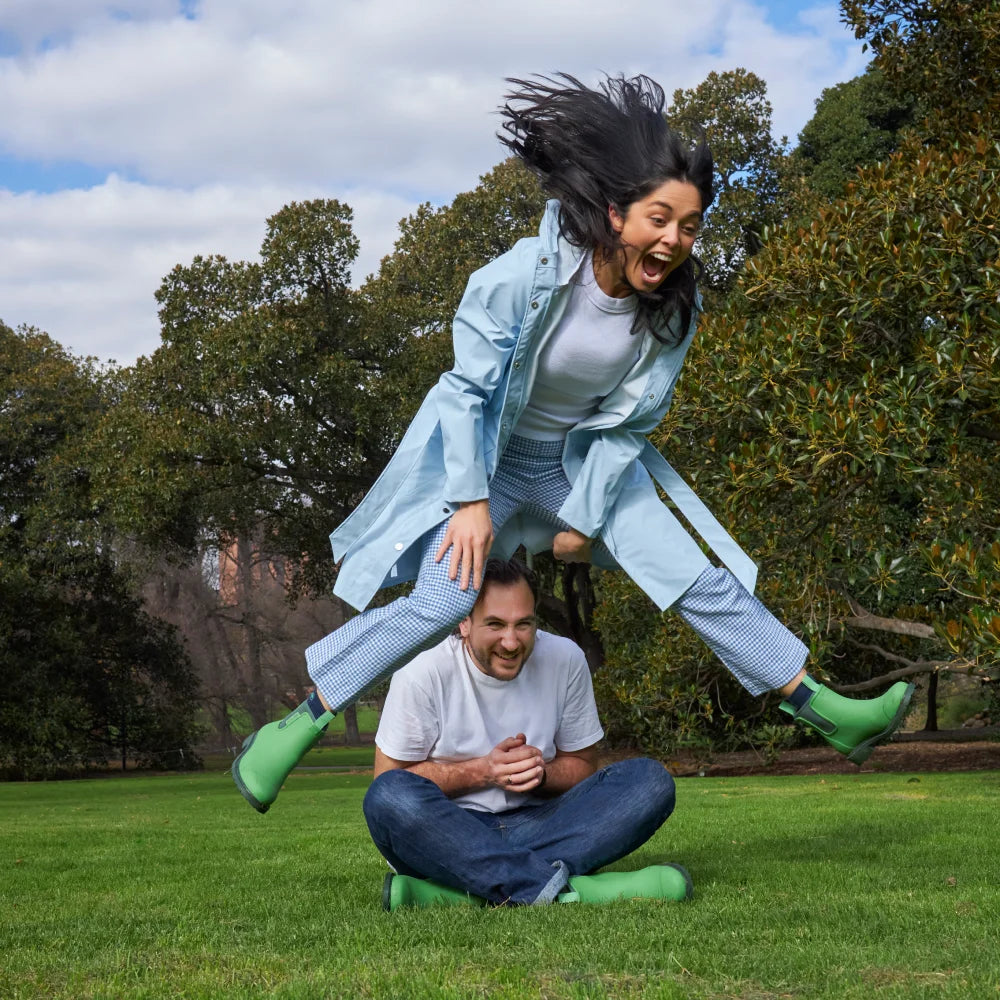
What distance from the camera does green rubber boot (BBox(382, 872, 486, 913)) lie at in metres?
3.62

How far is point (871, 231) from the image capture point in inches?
344

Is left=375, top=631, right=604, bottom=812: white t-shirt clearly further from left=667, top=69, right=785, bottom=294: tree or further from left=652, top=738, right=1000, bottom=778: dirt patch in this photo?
left=667, top=69, right=785, bottom=294: tree

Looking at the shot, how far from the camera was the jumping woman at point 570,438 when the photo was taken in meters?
3.53

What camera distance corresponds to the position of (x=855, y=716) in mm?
3619

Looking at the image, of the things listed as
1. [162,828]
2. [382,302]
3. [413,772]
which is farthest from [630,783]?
[382,302]

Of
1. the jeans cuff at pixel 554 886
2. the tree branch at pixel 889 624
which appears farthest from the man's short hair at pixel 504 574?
the tree branch at pixel 889 624

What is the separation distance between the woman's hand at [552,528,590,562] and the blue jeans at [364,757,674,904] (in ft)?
2.30

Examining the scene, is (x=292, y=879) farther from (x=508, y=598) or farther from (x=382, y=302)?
(x=382, y=302)

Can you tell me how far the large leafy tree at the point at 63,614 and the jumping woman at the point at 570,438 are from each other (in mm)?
16003

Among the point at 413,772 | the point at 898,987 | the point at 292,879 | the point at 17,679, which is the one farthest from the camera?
the point at 17,679

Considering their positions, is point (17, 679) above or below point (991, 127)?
below

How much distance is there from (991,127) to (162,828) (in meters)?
8.55

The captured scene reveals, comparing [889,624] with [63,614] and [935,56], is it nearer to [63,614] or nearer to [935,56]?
[935,56]

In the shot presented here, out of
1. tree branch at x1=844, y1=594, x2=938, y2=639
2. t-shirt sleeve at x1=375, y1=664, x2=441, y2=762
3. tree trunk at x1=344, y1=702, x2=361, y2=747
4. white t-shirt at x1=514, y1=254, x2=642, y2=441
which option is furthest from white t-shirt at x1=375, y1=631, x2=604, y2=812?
tree trunk at x1=344, y1=702, x2=361, y2=747
